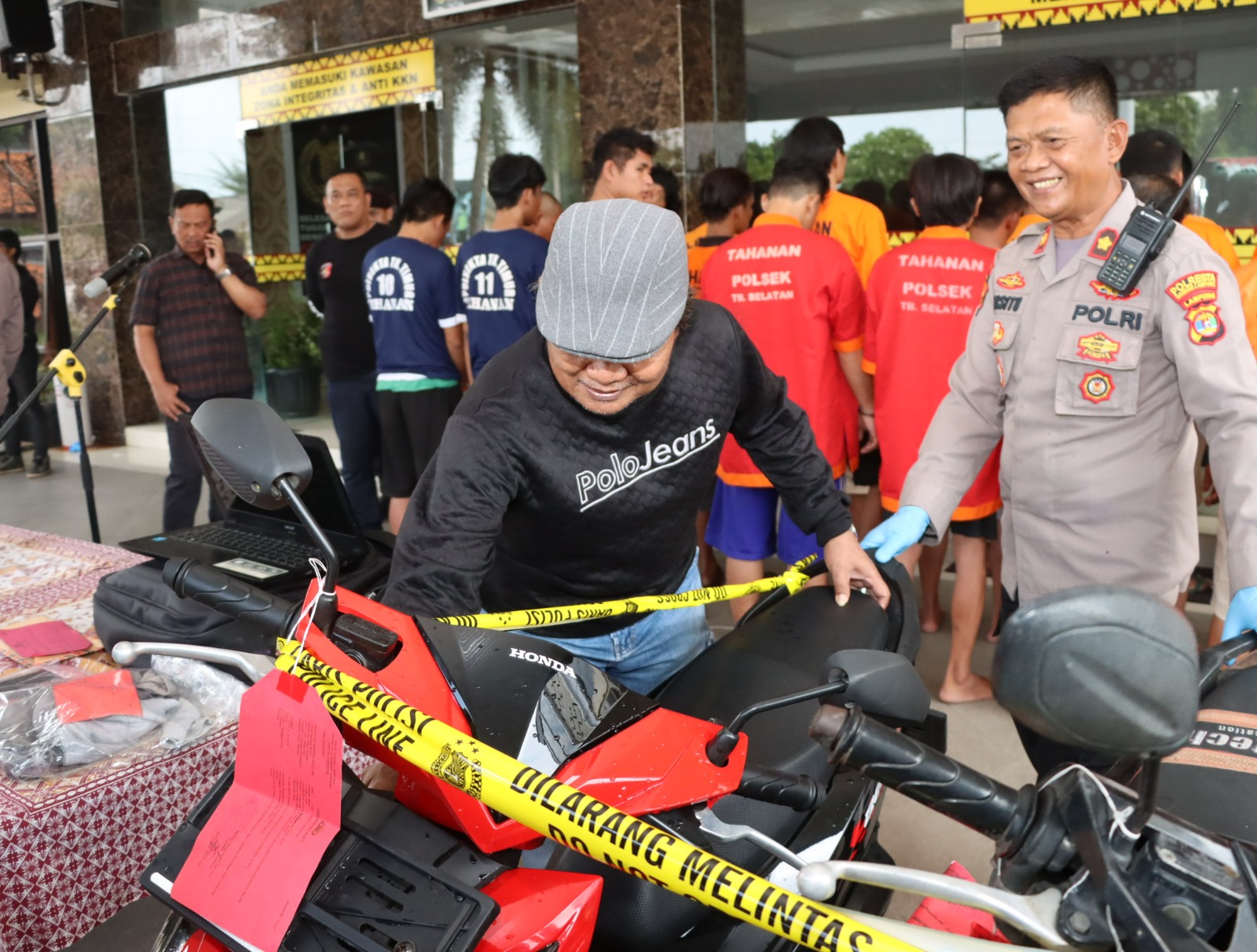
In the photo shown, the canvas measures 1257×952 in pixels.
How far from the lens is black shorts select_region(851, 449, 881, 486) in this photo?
4305 millimetres

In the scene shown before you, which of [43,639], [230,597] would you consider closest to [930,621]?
[43,639]

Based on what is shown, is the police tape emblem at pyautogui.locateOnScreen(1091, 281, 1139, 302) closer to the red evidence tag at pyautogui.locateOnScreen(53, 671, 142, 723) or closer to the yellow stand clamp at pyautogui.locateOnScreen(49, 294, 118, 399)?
the red evidence tag at pyautogui.locateOnScreen(53, 671, 142, 723)

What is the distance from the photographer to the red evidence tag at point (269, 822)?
0.95 m

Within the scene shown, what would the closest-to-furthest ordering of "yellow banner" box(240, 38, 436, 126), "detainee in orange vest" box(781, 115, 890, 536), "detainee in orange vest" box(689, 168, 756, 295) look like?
1. "detainee in orange vest" box(781, 115, 890, 536)
2. "detainee in orange vest" box(689, 168, 756, 295)
3. "yellow banner" box(240, 38, 436, 126)

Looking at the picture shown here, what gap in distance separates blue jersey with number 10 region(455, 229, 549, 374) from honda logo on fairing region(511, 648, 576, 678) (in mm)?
3262

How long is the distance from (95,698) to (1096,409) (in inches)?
70.4

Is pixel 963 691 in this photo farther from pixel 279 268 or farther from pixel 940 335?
pixel 279 268

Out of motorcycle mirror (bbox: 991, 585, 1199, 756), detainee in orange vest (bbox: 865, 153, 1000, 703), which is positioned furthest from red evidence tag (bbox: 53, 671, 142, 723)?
detainee in orange vest (bbox: 865, 153, 1000, 703)

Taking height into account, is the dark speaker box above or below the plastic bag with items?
above

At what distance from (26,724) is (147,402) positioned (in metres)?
7.34

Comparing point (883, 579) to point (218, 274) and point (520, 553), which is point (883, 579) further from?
point (218, 274)

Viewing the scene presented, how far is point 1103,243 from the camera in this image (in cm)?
189

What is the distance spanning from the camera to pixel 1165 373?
6.04 feet

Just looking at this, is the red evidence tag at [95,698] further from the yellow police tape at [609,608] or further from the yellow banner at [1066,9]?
the yellow banner at [1066,9]
